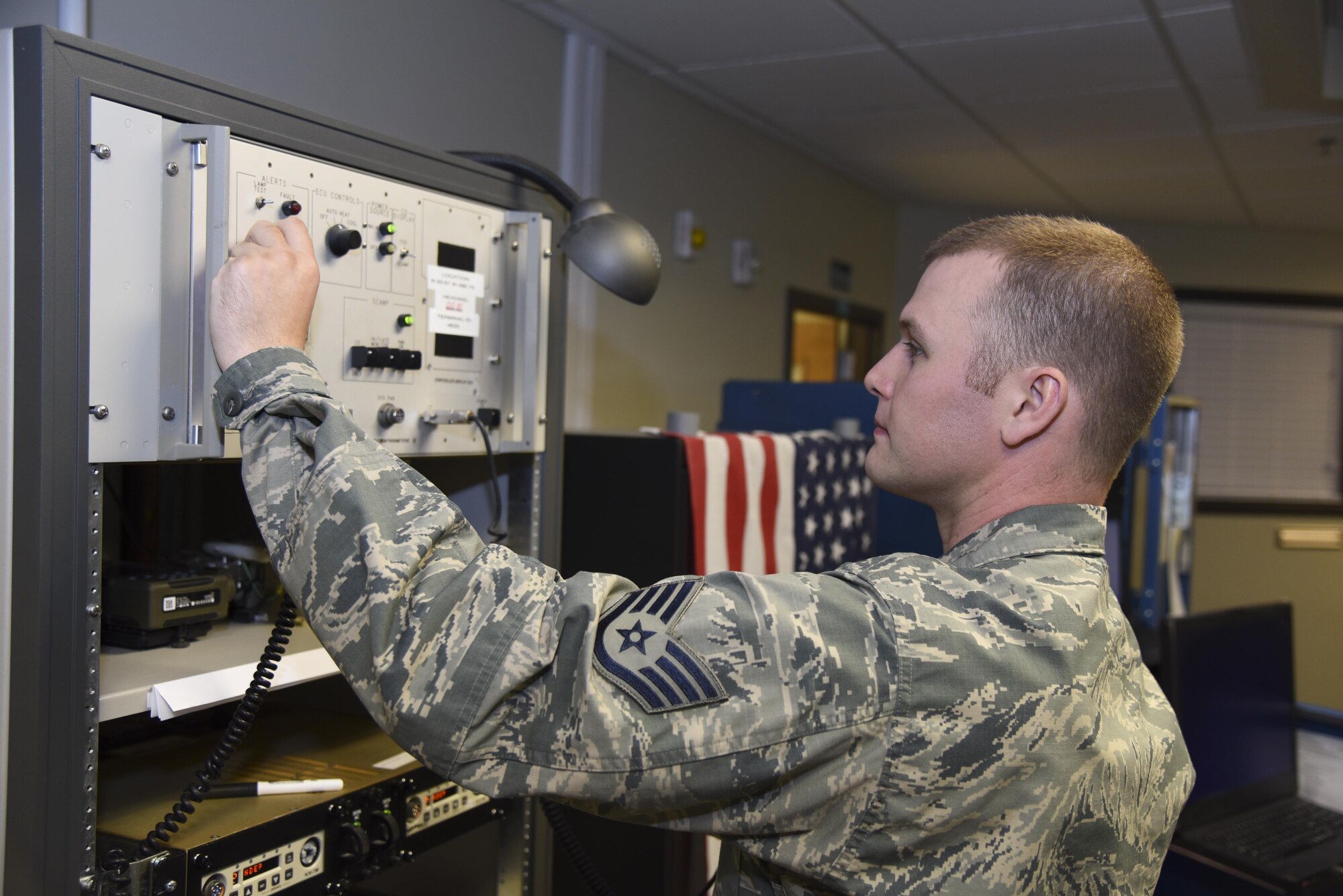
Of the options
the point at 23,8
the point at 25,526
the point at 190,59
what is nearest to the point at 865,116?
the point at 190,59

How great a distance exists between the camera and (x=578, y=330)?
9.53 feet

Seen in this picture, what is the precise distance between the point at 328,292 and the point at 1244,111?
10.4ft

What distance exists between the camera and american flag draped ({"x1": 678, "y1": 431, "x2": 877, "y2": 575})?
2.13 meters

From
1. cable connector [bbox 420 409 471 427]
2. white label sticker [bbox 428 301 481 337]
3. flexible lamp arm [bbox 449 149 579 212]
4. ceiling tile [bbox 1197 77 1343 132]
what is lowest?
cable connector [bbox 420 409 471 427]

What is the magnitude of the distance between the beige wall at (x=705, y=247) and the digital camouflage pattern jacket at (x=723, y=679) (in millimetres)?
2164

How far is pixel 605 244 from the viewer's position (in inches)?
58.5

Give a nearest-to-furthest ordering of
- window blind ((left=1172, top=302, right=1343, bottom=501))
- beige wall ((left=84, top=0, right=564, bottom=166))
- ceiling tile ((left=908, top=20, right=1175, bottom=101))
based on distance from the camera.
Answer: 1. beige wall ((left=84, top=0, right=564, bottom=166))
2. ceiling tile ((left=908, top=20, right=1175, bottom=101))
3. window blind ((left=1172, top=302, right=1343, bottom=501))

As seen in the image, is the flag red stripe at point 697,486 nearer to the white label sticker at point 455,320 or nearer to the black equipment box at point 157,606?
the white label sticker at point 455,320

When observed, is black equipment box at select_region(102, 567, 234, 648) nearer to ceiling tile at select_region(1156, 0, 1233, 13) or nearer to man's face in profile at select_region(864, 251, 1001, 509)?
man's face in profile at select_region(864, 251, 1001, 509)

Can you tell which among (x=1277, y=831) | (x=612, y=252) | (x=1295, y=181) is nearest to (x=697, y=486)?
(x=612, y=252)

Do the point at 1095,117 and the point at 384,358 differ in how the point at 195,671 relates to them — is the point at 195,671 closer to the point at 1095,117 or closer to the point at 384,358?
the point at 384,358

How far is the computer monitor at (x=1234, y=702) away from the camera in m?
2.13

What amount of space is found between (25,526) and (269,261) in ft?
1.08

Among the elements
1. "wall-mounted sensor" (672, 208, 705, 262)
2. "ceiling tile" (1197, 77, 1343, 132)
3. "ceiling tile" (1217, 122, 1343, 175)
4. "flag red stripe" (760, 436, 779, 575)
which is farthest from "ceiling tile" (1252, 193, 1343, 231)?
"flag red stripe" (760, 436, 779, 575)
